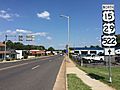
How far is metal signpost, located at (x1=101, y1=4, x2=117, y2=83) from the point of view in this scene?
14.8 m

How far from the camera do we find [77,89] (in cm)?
1293

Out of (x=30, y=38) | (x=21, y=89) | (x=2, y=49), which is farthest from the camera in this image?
(x=2, y=49)

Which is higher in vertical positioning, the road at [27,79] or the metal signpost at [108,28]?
the metal signpost at [108,28]

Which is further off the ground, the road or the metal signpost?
the metal signpost

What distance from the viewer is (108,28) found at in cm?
1484

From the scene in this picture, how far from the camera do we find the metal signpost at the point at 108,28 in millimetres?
14789

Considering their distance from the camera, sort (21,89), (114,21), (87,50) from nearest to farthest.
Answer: (21,89), (114,21), (87,50)

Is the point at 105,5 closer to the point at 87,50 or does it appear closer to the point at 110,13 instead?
the point at 110,13

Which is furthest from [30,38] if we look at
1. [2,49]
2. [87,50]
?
[87,50]

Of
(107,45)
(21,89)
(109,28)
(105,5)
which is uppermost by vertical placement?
(105,5)

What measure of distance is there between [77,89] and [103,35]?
3762 mm

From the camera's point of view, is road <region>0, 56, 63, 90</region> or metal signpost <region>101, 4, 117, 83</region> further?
metal signpost <region>101, 4, 117, 83</region>

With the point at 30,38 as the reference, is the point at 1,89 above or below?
below

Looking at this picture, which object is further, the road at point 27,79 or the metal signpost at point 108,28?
the metal signpost at point 108,28
